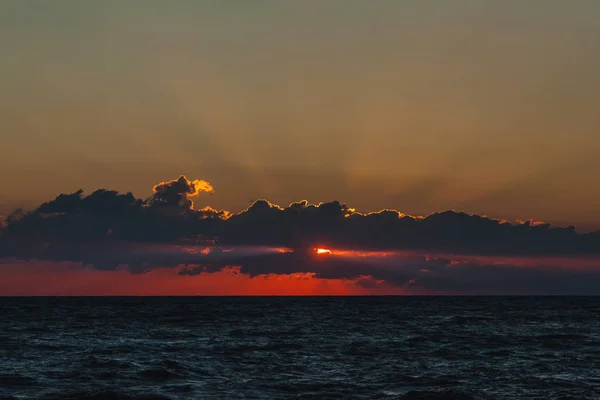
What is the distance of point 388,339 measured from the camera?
3123 inches

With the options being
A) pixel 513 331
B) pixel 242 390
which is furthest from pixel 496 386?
pixel 513 331

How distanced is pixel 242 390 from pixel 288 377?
6009 millimetres

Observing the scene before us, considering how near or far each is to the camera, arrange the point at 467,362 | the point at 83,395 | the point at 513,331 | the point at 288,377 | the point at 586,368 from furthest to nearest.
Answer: the point at 513,331
the point at 467,362
the point at 586,368
the point at 288,377
the point at 83,395

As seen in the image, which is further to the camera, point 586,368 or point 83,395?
point 586,368

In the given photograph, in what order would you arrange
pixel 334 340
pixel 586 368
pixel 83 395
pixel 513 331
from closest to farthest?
pixel 83 395
pixel 586 368
pixel 334 340
pixel 513 331

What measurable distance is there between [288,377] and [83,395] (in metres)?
14.1

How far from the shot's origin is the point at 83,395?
4181 centimetres

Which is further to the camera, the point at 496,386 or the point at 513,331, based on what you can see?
the point at 513,331

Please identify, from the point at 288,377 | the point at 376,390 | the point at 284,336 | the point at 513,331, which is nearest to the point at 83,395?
the point at 288,377

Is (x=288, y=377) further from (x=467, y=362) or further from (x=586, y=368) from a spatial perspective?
(x=586, y=368)

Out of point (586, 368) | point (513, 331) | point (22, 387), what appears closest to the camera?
point (22, 387)

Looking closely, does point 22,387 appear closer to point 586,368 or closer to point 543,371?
point 543,371

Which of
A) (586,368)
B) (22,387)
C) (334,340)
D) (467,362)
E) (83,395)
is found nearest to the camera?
(83,395)

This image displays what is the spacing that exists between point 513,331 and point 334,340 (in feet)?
92.3
